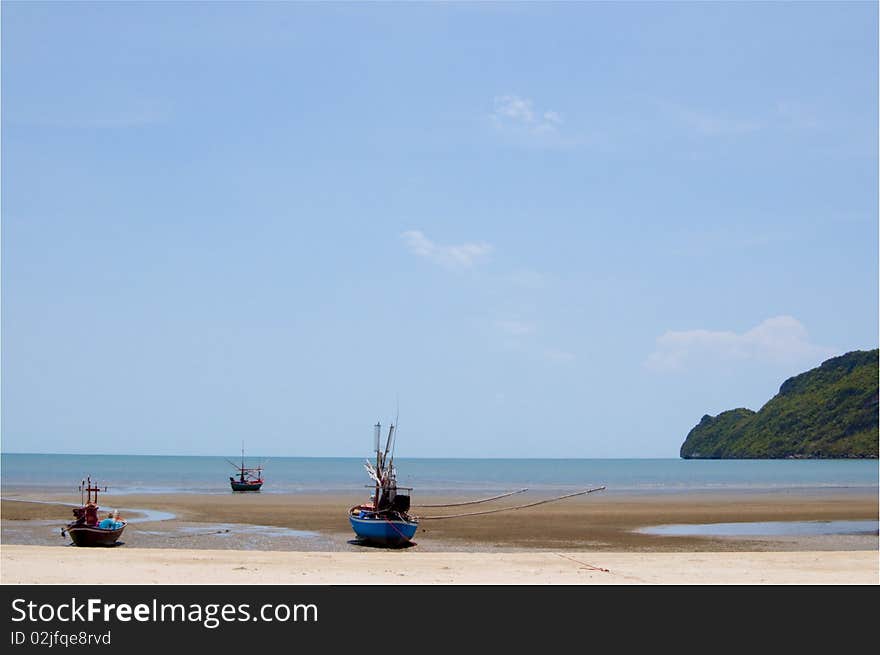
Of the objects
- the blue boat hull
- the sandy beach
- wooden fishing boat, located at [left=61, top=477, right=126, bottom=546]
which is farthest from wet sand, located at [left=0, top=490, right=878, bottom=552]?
wooden fishing boat, located at [left=61, top=477, right=126, bottom=546]

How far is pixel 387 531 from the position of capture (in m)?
33.2

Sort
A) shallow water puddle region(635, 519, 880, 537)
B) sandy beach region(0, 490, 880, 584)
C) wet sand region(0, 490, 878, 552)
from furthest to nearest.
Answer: shallow water puddle region(635, 519, 880, 537) → wet sand region(0, 490, 878, 552) → sandy beach region(0, 490, 880, 584)

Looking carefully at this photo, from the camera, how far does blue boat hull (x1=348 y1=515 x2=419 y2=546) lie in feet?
109

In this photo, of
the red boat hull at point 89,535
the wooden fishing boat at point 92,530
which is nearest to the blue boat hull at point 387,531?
the wooden fishing boat at point 92,530

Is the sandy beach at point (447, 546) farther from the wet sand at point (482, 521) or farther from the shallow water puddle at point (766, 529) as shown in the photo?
the shallow water puddle at point (766, 529)

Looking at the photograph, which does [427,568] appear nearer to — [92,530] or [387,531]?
[387,531]

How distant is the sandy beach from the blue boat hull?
32.3 inches

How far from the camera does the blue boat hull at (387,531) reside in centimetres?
3316

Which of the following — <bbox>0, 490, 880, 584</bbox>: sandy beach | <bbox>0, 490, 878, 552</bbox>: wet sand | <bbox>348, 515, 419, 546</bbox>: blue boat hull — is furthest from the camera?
<bbox>0, 490, 878, 552</bbox>: wet sand

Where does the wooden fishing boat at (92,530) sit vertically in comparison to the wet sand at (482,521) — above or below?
above

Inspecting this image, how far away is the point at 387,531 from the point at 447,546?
258 centimetres

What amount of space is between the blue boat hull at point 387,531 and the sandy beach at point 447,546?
82cm

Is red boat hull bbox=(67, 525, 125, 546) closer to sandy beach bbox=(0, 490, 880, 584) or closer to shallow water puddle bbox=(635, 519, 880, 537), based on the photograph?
sandy beach bbox=(0, 490, 880, 584)
